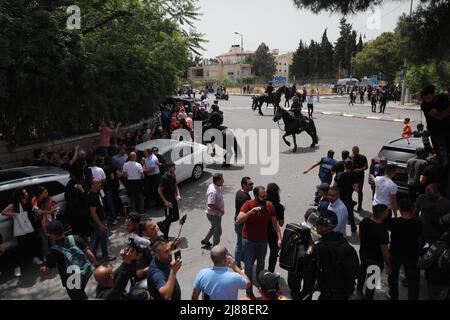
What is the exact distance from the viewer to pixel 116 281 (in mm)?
3795

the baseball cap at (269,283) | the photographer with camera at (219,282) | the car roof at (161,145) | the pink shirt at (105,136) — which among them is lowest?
the photographer with camera at (219,282)

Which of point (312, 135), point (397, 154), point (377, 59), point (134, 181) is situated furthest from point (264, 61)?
point (134, 181)

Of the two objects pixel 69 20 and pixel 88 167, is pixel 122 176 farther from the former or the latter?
pixel 69 20

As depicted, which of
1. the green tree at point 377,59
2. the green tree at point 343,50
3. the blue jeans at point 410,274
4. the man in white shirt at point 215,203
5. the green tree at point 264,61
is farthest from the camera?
the green tree at point 264,61

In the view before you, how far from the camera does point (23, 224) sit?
6.34 metres

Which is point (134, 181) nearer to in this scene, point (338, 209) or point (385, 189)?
point (338, 209)

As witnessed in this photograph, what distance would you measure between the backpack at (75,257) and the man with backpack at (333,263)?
8.93ft

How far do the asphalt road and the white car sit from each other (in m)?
0.38

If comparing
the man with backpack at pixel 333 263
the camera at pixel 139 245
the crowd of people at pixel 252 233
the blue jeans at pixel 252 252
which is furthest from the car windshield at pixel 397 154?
the camera at pixel 139 245

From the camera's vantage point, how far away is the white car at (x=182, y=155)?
10.8 metres

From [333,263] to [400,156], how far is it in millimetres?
5293

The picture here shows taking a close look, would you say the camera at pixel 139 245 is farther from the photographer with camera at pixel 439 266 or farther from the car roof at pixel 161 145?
the car roof at pixel 161 145

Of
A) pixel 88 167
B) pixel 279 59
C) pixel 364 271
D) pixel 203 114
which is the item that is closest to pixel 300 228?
pixel 364 271

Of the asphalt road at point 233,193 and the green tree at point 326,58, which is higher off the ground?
the green tree at point 326,58
